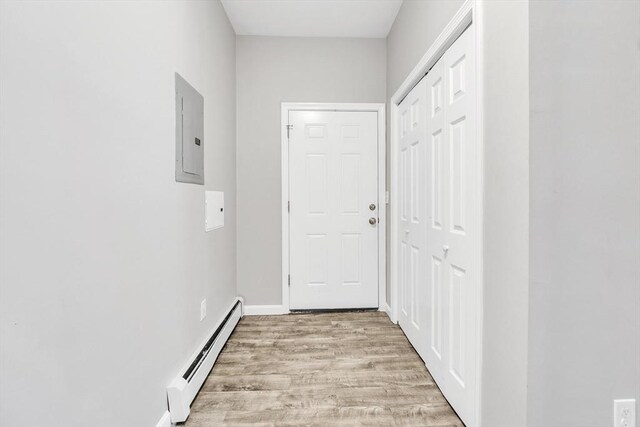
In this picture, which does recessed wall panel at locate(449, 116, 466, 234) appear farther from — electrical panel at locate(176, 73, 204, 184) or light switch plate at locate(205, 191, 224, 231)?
light switch plate at locate(205, 191, 224, 231)

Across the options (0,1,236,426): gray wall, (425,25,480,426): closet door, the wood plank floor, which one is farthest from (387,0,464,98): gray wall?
the wood plank floor

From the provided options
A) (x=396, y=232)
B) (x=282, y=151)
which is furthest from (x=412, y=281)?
(x=282, y=151)

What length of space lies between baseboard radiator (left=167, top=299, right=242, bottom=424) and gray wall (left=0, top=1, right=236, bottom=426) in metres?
0.05

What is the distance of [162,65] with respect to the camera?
1.53 m

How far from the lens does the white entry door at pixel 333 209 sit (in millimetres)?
3100

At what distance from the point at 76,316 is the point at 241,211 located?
215cm

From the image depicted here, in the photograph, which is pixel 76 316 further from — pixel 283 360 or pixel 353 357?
pixel 353 357

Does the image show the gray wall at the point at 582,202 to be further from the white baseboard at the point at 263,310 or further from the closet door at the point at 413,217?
the white baseboard at the point at 263,310

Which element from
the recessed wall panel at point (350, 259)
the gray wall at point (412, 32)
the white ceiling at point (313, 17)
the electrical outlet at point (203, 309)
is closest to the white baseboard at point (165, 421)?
the electrical outlet at point (203, 309)

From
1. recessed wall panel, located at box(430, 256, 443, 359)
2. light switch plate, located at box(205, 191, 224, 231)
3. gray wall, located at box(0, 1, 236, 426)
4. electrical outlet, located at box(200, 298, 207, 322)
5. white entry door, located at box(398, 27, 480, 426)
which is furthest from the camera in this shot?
light switch plate, located at box(205, 191, 224, 231)

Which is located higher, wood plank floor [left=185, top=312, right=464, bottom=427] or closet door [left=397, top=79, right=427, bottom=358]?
closet door [left=397, top=79, right=427, bottom=358]

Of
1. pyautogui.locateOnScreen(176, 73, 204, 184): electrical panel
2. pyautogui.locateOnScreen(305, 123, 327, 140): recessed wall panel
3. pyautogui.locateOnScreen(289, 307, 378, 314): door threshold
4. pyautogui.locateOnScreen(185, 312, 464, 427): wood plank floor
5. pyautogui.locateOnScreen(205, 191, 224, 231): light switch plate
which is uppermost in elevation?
pyautogui.locateOnScreen(305, 123, 327, 140): recessed wall panel

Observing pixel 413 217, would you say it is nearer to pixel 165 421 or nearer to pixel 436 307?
pixel 436 307

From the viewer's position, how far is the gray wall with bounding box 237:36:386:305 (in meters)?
3.06
